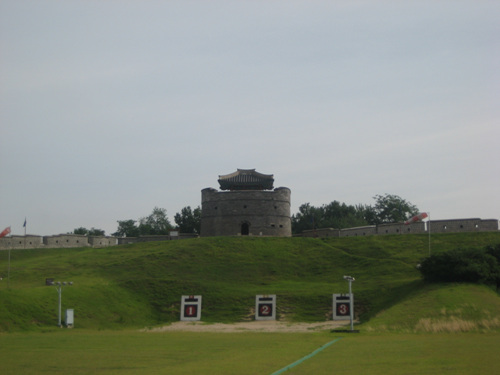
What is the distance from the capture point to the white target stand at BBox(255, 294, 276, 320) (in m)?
45.3

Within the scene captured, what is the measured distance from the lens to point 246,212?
261 ft

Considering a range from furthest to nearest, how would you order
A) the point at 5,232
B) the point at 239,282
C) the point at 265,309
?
1. the point at 239,282
2. the point at 5,232
3. the point at 265,309

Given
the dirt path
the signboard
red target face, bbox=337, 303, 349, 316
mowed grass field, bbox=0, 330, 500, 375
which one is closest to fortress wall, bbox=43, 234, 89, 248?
the dirt path

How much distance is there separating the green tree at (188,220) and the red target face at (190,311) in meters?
57.6

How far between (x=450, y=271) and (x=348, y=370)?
28.3 m

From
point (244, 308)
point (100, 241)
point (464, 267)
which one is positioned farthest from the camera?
point (100, 241)

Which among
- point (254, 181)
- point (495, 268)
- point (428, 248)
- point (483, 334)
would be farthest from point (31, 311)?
point (254, 181)

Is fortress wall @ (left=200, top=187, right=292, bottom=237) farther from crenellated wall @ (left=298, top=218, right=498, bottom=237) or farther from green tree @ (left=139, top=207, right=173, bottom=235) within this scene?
green tree @ (left=139, top=207, right=173, bottom=235)

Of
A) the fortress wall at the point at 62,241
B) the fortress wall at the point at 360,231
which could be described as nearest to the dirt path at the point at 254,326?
the fortress wall at the point at 360,231

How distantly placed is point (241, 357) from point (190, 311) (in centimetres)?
2718

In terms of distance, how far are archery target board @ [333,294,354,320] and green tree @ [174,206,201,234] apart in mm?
60490

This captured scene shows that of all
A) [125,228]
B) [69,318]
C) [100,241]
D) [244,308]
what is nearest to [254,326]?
[244,308]

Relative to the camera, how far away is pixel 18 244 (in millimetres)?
79938

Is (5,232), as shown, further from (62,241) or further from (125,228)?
(125,228)
